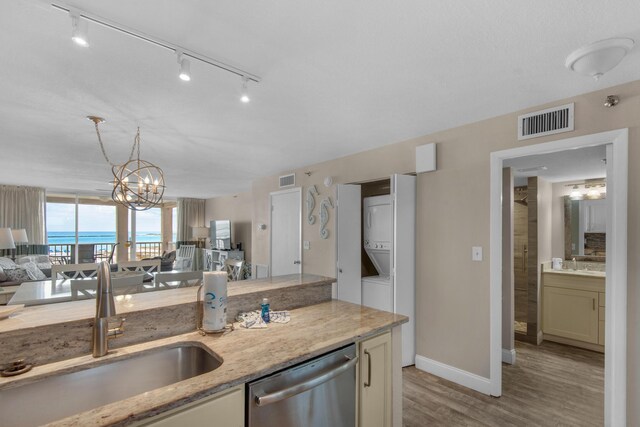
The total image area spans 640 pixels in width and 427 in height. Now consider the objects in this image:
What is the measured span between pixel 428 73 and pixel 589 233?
386 centimetres

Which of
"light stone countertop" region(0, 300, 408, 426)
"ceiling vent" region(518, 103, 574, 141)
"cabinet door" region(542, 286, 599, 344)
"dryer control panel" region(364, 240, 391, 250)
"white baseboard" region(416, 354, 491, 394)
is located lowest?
"white baseboard" region(416, 354, 491, 394)

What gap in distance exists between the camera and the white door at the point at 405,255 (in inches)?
117

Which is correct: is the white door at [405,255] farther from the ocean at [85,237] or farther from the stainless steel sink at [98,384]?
the ocean at [85,237]

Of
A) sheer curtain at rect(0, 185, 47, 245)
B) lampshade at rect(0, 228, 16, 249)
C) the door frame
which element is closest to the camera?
the door frame

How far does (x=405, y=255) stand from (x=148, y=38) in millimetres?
2566

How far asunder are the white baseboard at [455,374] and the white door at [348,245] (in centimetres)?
88

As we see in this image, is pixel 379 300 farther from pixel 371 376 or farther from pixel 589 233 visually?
pixel 589 233

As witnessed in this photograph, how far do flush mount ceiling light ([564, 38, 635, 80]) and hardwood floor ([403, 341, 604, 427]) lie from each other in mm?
2302

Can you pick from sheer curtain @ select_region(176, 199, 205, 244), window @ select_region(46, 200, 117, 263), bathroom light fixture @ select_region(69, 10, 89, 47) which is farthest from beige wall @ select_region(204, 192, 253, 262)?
bathroom light fixture @ select_region(69, 10, 89, 47)

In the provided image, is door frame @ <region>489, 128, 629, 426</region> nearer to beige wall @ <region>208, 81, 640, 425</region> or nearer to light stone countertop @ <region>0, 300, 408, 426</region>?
beige wall @ <region>208, 81, 640, 425</region>

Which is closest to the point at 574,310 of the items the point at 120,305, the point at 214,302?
the point at 214,302

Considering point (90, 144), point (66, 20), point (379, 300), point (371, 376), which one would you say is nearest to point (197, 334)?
point (371, 376)

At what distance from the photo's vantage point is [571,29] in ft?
4.85

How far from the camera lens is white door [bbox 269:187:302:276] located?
4.69 meters
